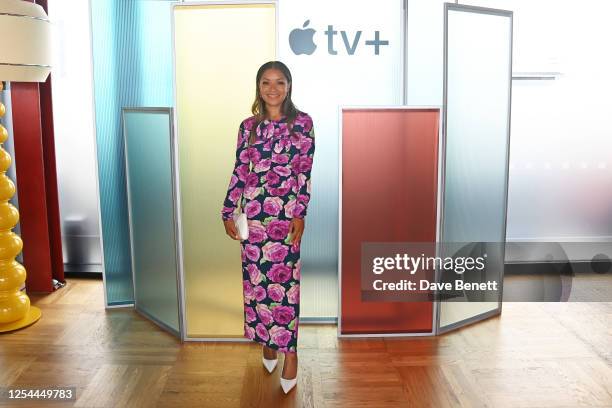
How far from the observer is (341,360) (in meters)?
2.99

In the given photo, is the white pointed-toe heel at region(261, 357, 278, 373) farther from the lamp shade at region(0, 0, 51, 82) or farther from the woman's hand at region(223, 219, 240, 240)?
the lamp shade at region(0, 0, 51, 82)

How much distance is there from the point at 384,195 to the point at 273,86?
0.90m

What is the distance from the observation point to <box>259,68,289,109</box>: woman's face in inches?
102

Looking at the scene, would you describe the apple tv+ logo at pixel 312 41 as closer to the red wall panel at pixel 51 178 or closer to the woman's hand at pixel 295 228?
the woman's hand at pixel 295 228

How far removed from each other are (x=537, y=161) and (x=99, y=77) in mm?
2756

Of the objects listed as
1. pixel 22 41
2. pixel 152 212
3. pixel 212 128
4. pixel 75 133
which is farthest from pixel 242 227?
pixel 75 133

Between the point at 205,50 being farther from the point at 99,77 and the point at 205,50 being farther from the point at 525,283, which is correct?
the point at 525,283

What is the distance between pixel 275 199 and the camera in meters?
2.60

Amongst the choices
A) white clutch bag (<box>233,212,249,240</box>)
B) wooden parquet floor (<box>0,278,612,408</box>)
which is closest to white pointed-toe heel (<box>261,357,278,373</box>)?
wooden parquet floor (<box>0,278,612,408</box>)

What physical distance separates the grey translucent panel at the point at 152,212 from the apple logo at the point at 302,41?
28.4 inches

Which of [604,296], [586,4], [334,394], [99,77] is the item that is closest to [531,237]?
[604,296]

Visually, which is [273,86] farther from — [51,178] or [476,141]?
[51,178]

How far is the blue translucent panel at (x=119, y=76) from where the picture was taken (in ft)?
11.1

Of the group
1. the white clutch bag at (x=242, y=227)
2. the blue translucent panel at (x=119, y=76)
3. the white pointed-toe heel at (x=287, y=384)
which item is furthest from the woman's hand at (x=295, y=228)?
the blue translucent panel at (x=119, y=76)
